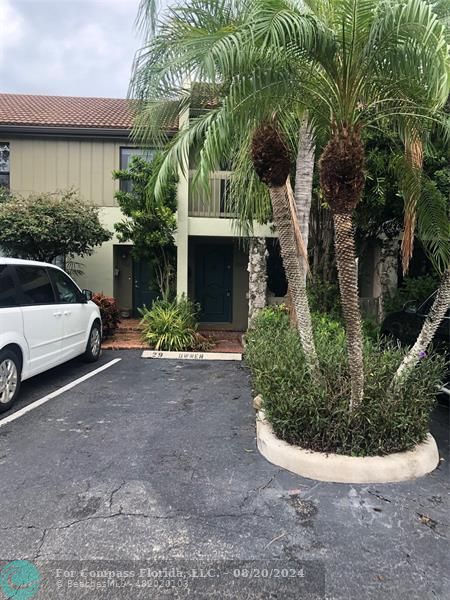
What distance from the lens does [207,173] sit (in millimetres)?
4113

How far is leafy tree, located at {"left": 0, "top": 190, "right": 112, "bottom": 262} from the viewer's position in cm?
946

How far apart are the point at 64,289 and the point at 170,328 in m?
3.14

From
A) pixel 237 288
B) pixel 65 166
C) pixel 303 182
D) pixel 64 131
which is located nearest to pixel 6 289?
pixel 303 182

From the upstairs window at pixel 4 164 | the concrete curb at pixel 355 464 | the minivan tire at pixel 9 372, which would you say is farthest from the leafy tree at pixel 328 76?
the upstairs window at pixel 4 164

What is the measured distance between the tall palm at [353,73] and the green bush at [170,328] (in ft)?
20.4

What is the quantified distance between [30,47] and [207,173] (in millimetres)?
6913

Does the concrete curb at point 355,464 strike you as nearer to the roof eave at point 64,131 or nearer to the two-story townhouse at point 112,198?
the two-story townhouse at point 112,198

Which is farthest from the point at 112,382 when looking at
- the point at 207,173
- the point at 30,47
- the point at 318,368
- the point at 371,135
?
the point at 30,47

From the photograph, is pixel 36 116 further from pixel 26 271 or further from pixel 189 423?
pixel 189 423

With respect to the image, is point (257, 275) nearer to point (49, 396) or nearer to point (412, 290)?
point (412, 290)

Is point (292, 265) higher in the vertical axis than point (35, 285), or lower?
higher

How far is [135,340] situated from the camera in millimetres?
10492

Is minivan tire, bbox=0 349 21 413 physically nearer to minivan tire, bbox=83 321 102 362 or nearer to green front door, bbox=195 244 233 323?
minivan tire, bbox=83 321 102 362

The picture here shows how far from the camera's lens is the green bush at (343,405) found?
3.95m
